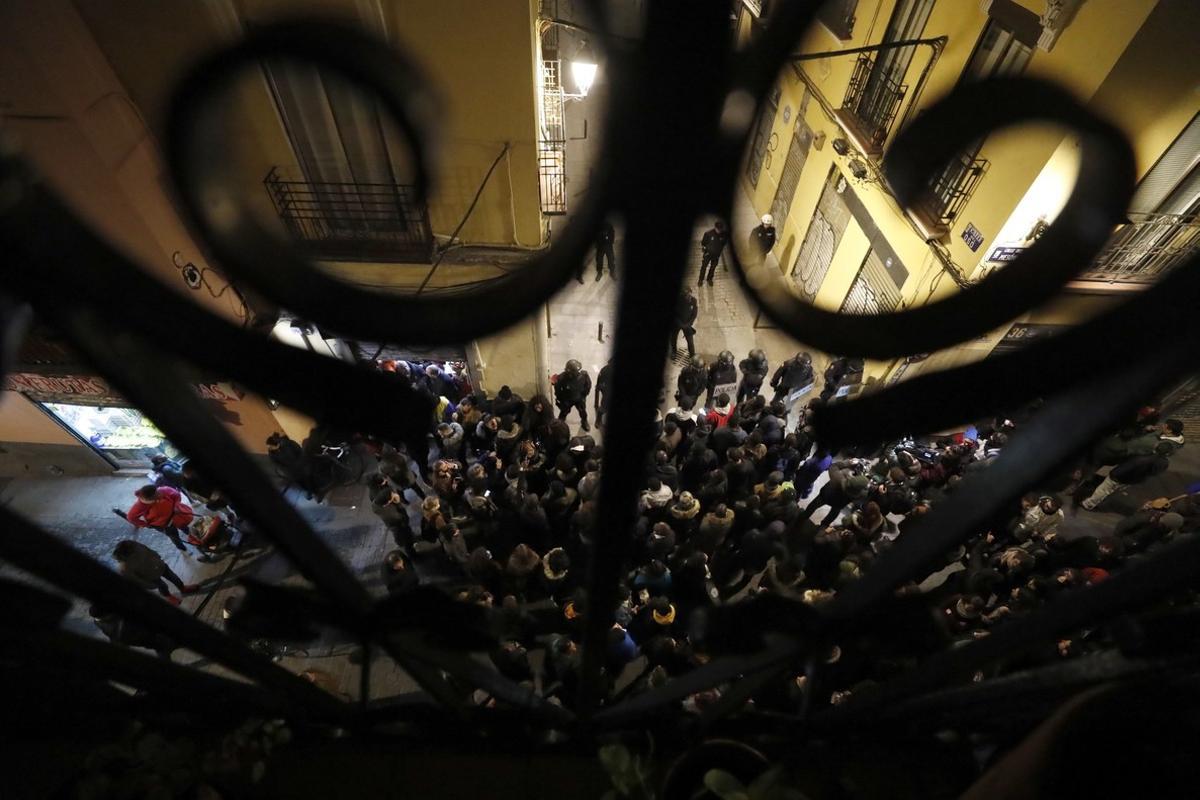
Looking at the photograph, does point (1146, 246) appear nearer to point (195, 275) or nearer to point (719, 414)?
point (719, 414)

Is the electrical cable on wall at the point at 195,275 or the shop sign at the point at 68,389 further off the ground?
the electrical cable on wall at the point at 195,275

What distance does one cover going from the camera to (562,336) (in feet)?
49.7

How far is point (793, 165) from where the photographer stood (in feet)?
53.4

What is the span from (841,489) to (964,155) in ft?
15.0

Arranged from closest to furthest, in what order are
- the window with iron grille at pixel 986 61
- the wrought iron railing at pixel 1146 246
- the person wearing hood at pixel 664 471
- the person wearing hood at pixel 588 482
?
the person wearing hood at pixel 588 482 < the window with iron grille at pixel 986 61 < the person wearing hood at pixel 664 471 < the wrought iron railing at pixel 1146 246

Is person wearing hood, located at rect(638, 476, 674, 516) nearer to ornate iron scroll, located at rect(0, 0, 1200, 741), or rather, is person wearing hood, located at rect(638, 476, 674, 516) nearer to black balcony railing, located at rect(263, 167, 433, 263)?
black balcony railing, located at rect(263, 167, 433, 263)

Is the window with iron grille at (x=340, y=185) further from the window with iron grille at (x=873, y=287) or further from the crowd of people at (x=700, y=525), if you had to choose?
the window with iron grille at (x=873, y=287)

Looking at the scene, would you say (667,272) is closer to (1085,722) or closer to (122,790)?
(1085,722)

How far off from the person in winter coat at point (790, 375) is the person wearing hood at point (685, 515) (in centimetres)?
412

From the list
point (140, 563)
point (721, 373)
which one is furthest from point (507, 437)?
point (140, 563)

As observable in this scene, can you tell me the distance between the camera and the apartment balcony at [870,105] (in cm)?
1187

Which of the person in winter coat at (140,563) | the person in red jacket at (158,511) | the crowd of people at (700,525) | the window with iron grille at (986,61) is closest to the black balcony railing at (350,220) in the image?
the crowd of people at (700,525)

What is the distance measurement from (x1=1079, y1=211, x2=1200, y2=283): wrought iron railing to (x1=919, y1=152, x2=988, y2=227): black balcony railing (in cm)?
221

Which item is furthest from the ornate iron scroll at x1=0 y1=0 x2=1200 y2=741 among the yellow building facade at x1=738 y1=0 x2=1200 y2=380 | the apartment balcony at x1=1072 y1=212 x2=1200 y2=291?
the apartment balcony at x1=1072 y1=212 x2=1200 y2=291
